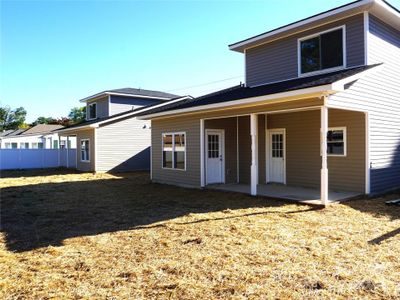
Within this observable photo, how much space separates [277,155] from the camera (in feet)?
40.1

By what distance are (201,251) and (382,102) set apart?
8122mm

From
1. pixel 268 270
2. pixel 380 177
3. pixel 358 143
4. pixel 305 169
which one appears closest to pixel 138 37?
pixel 305 169

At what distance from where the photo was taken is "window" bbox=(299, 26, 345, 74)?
32.8 ft

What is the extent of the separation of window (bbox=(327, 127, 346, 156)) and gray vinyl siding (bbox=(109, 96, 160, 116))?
15310 millimetres

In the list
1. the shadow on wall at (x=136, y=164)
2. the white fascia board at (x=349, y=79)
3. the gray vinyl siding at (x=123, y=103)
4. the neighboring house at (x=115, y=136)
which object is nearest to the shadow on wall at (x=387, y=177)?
the white fascia board at (x=349, y=79)

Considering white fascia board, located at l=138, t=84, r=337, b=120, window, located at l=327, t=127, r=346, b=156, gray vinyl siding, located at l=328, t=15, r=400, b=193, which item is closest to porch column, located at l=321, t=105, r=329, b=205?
white fascia board, located at l=138, t=84, r=337, b=120

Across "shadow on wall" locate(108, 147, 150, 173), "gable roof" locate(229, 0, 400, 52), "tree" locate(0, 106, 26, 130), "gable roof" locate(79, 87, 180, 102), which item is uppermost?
"tree" locate(0, 106, 26, 130)

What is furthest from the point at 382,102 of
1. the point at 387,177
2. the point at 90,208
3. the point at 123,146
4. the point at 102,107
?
the point at 102,107

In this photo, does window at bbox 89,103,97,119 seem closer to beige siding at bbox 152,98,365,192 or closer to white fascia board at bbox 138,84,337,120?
beige siding at bbox 152,98,365,192

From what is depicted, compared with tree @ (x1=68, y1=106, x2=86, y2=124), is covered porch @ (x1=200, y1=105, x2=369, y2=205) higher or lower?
lower

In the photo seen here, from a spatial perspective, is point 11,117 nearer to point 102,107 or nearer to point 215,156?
point 102,107

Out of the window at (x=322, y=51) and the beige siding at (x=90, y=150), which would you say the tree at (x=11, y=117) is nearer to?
the beige siding at (x=90, y=150)

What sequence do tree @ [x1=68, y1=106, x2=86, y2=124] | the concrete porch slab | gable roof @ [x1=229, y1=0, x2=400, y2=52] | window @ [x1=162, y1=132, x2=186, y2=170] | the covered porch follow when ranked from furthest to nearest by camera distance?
tree @ [x1=68, y1=106, x2=86, y2=124] < window @ [x1=162, y1=132, x2=186, y2=170] < the covered porch < gable roof @ [x1=229, y1=0, x2=400, y2=52] < the concrete porch slab

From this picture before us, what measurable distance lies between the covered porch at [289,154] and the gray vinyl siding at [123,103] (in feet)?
37.8
